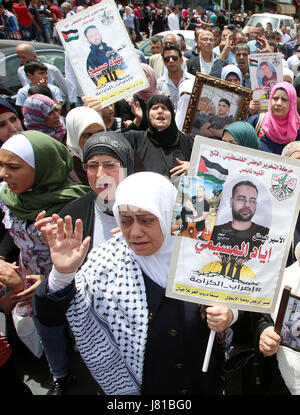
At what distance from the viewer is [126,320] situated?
5.46 feet

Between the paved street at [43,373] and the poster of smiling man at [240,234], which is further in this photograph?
the paved street at [43,373]

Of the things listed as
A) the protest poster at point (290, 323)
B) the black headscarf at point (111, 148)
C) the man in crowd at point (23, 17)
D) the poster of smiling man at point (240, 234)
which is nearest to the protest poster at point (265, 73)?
the black headscarf at point (111, 148)

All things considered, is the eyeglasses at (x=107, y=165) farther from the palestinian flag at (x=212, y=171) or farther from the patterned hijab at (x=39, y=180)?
the palestinian flag at (x=212, y=171)

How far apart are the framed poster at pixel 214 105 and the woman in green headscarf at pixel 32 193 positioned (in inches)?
51.5

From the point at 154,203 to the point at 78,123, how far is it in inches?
62.4

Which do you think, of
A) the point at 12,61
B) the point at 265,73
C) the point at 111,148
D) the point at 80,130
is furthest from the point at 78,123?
the point at 12,61

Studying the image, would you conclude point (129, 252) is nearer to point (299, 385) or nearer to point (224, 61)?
point (299, 385)

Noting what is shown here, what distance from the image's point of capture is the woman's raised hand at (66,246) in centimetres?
155

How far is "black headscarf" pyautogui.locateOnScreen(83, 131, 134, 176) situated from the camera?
86.9 inches

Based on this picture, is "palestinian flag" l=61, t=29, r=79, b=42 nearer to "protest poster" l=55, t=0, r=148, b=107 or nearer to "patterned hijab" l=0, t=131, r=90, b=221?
"protest poster" l=55, t=0, r=148, b=107

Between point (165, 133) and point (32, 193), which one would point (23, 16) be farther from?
point (32, 193)

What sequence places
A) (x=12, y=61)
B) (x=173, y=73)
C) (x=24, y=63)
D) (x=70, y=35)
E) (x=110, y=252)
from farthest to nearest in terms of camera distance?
(x=12, y=61), (x=24, y=63), (x=173, y=73), (x=70, y=35), (x=110, y=252)

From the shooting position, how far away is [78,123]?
2.90 meters

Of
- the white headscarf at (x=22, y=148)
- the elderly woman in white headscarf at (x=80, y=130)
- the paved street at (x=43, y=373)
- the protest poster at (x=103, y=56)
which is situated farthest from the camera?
the protest poster at (x=103, y=56)
